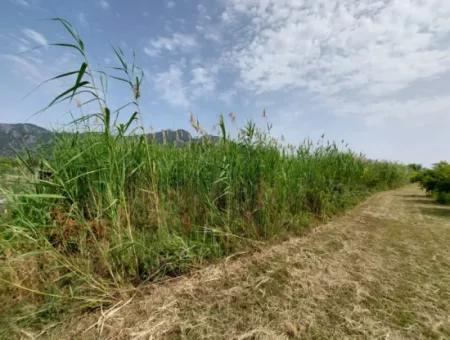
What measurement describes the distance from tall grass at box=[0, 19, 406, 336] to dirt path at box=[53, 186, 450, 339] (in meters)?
0.21

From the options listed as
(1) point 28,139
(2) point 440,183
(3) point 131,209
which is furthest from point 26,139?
(2) point 440,183

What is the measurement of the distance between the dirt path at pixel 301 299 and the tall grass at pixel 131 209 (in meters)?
0.21

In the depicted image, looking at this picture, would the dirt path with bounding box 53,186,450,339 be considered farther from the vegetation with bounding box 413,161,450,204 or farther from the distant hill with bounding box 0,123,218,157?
the vegetation with bounding box 413,161,450,204

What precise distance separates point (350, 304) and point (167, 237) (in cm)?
145

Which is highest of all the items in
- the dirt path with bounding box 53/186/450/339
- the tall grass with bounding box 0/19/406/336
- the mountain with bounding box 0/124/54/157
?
the mountain with bounding box 0/124/54/157

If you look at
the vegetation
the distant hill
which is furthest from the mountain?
the vegetation

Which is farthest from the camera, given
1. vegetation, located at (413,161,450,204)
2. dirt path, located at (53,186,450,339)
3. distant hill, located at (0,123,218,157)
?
vegetation, located at (413,161,450,204)

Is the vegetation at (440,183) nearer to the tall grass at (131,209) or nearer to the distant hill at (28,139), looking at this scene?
the tall grass at (131,209)

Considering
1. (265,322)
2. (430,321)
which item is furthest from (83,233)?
(430,321)

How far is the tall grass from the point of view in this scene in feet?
4.79

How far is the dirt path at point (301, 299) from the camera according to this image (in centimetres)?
126

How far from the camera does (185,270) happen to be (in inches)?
71.8

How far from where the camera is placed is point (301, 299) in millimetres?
1548

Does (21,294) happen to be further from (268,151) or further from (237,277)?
(268,151)
